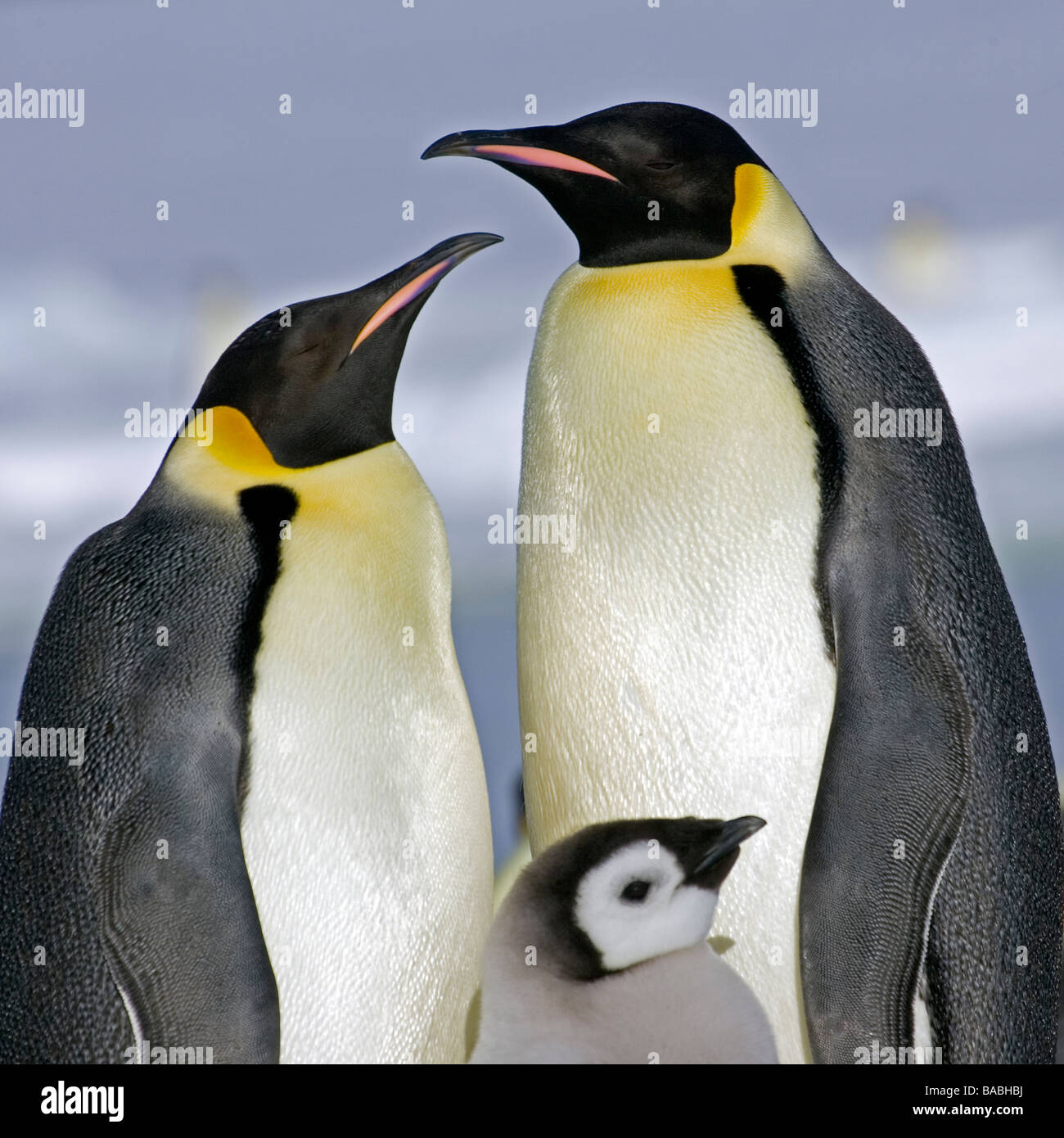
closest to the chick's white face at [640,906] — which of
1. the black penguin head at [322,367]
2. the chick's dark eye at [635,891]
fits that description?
the chick's dark eye at [635,891]

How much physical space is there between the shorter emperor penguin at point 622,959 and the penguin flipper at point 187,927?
0.86 ft

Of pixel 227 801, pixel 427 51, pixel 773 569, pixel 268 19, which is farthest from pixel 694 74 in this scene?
pixel 227 801

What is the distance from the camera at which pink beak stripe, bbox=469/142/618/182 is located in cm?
168

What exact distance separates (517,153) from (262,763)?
0.84 m

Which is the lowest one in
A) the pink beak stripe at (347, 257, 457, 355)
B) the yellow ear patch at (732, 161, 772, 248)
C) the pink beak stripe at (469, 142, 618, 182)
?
the pink beak stripe at (347, 257, 457, 355)

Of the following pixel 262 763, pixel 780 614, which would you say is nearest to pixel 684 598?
pixel 780 614

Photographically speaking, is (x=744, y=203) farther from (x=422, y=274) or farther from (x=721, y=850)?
(x=721, y=850)

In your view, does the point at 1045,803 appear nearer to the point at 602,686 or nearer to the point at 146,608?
the point at 602,686

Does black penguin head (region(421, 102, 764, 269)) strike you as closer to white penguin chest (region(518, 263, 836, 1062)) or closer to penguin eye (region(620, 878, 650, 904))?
white penguin chest (region(518, 263, 836, 1062))

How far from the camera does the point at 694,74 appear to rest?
2424mm

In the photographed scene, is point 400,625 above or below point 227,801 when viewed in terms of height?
above

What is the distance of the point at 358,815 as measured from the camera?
158 cm

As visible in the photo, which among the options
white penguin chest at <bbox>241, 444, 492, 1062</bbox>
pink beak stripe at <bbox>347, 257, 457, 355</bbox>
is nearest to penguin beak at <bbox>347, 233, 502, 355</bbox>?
pink beak stripe at <bbox>347, 257, 457, 355</bbox>

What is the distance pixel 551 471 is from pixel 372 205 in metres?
1.04
